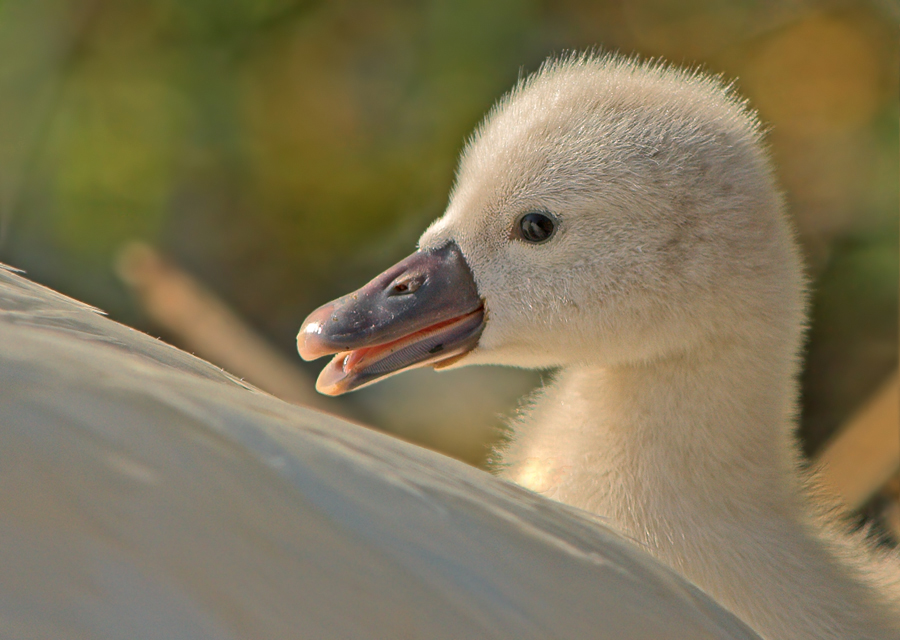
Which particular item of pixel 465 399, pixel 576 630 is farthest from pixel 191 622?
pixel 465 399

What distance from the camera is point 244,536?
1.39 feet

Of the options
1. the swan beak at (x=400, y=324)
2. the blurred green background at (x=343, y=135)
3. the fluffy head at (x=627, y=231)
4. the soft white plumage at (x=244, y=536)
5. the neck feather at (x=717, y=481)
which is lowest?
the soft white plumage at (x=244, y=536)

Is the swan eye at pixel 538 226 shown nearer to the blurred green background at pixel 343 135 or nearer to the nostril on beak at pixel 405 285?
the nostril on beak at pixel 405 285

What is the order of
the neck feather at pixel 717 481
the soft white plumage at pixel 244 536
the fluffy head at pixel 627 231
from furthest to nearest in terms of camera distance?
the fluffy head at pixel 627 231
the neck feather at pixel 717 481
the soft white plumage at pixel 244 536

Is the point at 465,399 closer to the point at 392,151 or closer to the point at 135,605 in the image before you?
the point at 392,151

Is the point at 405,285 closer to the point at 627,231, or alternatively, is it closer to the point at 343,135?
the point at 627,231

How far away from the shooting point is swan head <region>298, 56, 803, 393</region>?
0.98 metres

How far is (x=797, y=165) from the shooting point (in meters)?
1.83

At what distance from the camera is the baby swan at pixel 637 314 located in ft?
3.10

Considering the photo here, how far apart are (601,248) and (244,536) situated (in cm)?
62

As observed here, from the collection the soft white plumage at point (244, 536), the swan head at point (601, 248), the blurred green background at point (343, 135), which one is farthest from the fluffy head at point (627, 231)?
the blurred green background at point (343, 135)

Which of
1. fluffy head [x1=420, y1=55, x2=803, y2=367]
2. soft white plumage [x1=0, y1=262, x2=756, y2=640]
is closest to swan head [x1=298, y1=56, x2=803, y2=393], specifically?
fluffy head [x1=420, y1=55, x2=803, y2=367]

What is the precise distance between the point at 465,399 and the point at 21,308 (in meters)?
1.28

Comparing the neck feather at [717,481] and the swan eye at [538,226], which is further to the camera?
the swan eye at [538,226]
